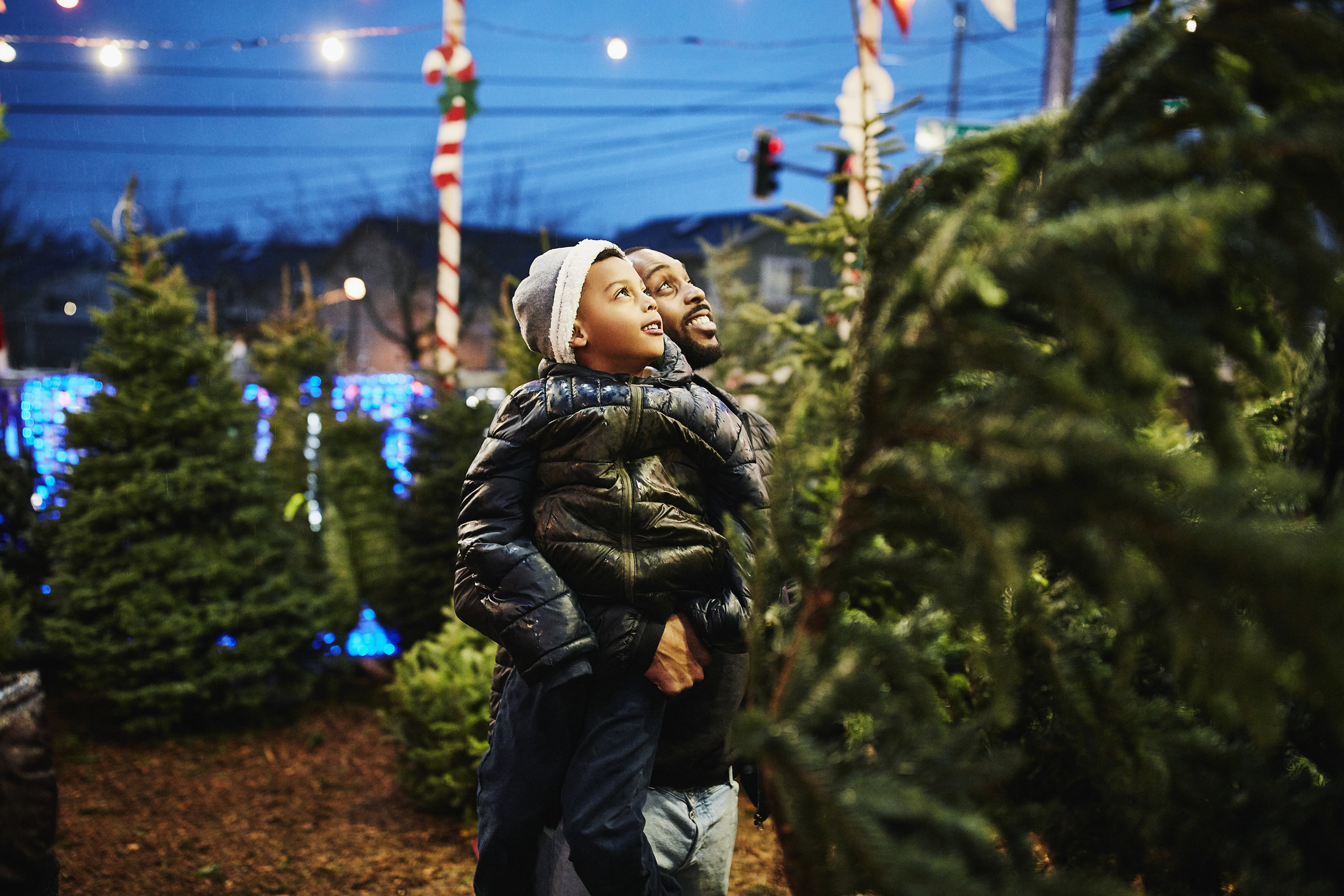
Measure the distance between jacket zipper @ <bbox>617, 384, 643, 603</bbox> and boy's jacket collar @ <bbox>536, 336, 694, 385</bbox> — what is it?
104 mm

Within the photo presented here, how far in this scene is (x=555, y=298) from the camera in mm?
2451

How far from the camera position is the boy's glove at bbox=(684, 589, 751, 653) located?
2.21 metres

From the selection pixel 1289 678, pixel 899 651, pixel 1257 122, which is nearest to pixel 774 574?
pixel 899 651

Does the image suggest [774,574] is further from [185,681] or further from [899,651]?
[185,681]

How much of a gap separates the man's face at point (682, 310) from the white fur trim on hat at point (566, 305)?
0.45m

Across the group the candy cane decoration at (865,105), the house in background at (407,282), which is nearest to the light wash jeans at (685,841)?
the candy cane decoration at (865,105)

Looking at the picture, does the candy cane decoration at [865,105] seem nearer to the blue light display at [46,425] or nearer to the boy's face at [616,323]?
the boy's face at [616,323]

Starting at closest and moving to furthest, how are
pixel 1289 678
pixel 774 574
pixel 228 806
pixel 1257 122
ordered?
pixel 1289 678 → pixel 1257 122 → pixel 774 574 → pixel 228 806

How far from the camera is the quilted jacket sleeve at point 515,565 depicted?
207cm

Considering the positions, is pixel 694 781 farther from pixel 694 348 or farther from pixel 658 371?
pixel 694 348

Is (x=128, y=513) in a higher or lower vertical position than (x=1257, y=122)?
lower

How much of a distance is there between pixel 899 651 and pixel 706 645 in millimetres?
1413

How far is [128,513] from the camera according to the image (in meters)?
5.46

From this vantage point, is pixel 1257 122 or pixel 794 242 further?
pixel 794 242
